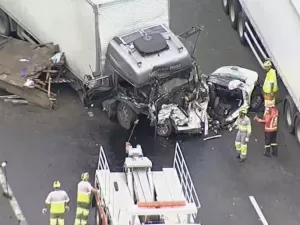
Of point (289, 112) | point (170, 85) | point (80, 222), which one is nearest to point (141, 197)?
point (80, 222)

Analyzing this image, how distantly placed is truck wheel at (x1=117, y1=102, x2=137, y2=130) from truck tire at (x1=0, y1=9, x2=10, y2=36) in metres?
4.78

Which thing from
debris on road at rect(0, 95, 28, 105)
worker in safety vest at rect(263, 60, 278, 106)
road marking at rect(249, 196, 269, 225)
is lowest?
road marking at rect(249, 196, 269, 225)

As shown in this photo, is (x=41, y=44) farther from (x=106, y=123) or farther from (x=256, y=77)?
(x=256, y=77)

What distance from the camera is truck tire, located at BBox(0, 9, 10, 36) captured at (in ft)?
83.6

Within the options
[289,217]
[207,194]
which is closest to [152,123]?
[207,194]

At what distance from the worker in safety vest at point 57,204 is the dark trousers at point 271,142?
5.65m

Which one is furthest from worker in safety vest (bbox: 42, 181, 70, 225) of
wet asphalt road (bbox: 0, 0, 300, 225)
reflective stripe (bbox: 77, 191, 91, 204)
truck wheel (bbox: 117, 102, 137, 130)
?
truck wheel (bbox: 117, 102, 137, 130)

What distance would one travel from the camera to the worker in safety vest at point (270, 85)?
73.3 feet

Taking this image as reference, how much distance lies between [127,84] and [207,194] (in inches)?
136

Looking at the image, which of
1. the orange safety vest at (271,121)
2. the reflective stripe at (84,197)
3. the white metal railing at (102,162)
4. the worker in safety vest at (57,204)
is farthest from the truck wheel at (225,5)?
the worker in safety vest at (57,204)

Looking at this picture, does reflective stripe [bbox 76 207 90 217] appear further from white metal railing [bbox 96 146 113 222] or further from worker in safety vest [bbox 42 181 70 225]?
white metal railing [bbox 96 146 113 222]

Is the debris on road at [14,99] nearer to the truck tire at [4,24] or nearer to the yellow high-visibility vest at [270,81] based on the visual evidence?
the truck tire at [4,24]

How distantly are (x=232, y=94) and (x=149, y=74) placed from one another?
2.53 metres

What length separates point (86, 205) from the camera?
18.1 m
